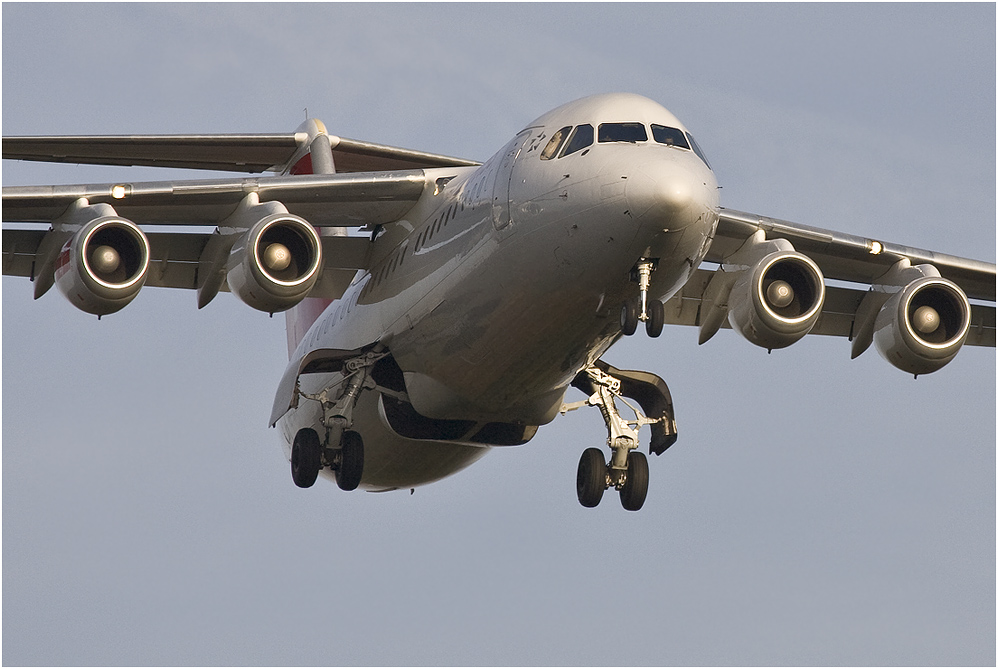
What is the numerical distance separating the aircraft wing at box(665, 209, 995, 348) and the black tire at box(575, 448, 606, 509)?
1496mm

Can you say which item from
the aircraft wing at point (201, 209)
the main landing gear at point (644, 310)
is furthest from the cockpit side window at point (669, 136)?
the aircraft wing at point (201, 209)

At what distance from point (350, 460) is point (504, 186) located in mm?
3263

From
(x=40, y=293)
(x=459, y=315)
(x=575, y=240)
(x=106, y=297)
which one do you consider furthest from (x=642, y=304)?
(x=40, y=293)

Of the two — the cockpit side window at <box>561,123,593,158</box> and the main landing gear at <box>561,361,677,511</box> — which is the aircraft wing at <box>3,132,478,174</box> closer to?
the main landing gear at <box>561,361,677,511</box>

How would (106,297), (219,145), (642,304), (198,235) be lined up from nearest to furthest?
(642,304) < (106,297) < (198,235) < (219,145)

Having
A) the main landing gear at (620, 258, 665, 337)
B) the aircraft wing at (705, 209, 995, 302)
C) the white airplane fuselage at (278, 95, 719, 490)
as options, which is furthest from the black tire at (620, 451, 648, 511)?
the main landing gear at (620, 258, 665, 337)

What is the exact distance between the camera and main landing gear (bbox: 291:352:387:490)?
15.3m

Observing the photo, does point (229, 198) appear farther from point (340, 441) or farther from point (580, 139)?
point (580, 139)

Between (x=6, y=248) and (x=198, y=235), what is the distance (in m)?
1.62

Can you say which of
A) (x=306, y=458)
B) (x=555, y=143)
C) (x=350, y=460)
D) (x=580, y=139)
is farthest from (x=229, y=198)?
(x=580, y=139)

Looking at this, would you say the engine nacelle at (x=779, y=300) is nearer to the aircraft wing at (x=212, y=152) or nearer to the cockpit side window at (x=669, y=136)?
the cockpit side window at (x=669, y=136)

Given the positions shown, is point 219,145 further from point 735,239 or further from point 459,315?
point 735,239

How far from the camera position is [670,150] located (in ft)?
42.0

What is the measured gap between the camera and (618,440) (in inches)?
611
